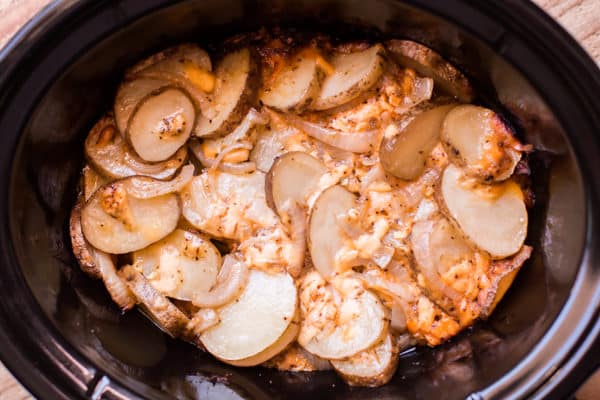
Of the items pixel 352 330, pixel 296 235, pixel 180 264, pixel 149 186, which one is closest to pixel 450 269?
pixel 352 330

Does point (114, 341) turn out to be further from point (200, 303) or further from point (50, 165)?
point (50, 165)

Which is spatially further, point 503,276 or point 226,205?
point 226,205

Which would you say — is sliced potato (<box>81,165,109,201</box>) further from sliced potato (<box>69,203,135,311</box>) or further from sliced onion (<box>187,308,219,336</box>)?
sliced onion (<box>187,308,219,336</box>)

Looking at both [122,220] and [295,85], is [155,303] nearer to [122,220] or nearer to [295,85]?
[122,220]

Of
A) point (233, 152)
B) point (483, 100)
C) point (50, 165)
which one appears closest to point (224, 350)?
point (233, 152)

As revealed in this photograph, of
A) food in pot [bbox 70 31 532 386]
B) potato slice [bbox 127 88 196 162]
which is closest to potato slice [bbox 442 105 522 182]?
food in pot [bbox 70 31 532 386]

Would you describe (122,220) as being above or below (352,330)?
above
